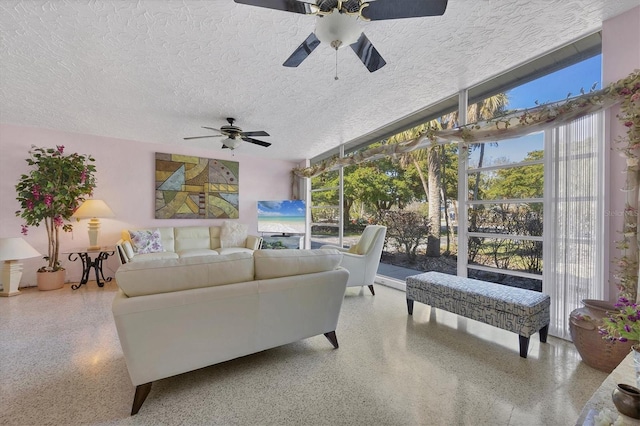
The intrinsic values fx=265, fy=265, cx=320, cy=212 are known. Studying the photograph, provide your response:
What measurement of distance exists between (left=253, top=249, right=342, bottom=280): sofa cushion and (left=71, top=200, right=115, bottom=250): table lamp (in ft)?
12.0

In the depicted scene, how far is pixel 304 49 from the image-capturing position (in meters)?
1.76

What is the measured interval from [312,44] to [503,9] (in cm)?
134

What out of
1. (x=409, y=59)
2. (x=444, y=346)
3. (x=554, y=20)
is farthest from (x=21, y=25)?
(x=444, y=346)

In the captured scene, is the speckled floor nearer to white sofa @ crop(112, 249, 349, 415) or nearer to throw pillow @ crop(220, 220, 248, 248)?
white sofa @ crop(112, 249, 349, 415)

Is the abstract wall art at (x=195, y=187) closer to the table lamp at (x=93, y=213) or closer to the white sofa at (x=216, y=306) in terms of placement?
the table lamp at (x=93, y=213)

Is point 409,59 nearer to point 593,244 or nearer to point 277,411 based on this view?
point 593,244

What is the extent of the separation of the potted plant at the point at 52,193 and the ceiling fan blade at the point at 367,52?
14.8 feet

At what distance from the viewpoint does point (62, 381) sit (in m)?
1.81

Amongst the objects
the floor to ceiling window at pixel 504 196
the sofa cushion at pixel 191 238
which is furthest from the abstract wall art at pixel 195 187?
the floor to ceiling window at pixel 504 196

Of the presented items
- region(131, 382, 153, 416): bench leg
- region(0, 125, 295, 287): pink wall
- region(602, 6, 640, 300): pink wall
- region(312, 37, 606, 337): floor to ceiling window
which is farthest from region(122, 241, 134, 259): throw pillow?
region(602, 6, 640, 300): pink wall

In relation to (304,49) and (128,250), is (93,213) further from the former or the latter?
(304,49)

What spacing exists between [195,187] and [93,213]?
167 centimetres

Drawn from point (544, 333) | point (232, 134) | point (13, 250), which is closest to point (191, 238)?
point (13, 250)

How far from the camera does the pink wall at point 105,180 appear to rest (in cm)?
397
